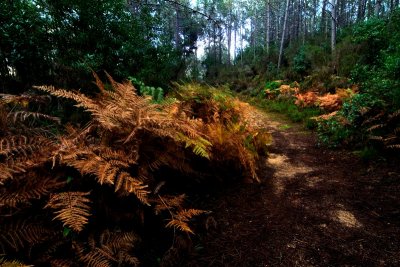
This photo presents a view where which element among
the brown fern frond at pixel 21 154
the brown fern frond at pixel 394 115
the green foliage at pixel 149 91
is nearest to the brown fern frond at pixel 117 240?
the brown fern frond at pixel 21 154

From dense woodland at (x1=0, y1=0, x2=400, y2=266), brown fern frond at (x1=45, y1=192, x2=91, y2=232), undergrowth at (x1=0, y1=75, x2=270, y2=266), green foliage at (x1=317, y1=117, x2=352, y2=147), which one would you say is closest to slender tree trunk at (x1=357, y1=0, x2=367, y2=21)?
dense woodland at (x1=0, y1=0, x2=400, y2=266)

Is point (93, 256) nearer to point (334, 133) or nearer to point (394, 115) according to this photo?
point (394, 115)

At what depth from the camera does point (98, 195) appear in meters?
1.76

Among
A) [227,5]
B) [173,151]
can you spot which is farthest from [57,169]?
[227,5]

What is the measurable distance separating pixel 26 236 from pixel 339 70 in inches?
473

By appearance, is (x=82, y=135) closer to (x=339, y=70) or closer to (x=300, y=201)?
(x=300, y=201)

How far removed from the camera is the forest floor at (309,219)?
184 cm

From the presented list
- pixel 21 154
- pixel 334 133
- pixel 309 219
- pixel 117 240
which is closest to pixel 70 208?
pixel 117 240

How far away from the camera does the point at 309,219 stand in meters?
2.28

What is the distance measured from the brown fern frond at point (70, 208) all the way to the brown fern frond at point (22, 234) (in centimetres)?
11

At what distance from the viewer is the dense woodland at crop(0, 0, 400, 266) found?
1488 mm

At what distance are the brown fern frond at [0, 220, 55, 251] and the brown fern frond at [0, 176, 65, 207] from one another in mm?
118

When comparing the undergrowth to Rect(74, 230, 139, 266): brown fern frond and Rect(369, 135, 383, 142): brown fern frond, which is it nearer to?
Rect(74, 230, 139, 266): brown fern frond

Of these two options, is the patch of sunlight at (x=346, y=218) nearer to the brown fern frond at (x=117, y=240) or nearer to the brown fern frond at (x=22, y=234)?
the brown fern frond at (x=117, y=240)
